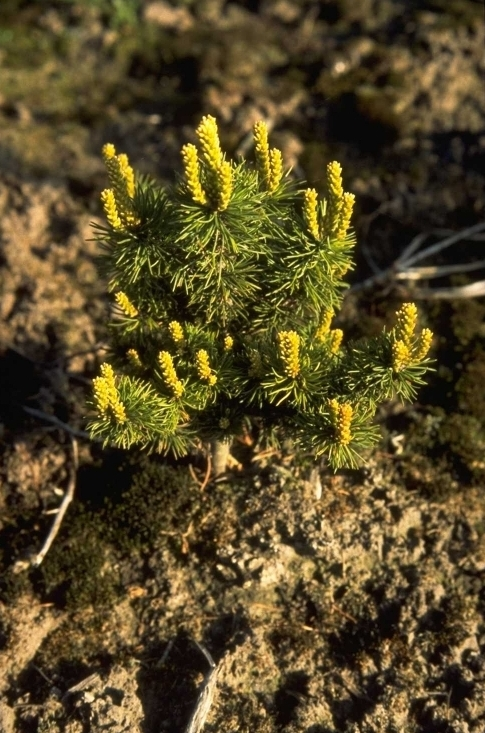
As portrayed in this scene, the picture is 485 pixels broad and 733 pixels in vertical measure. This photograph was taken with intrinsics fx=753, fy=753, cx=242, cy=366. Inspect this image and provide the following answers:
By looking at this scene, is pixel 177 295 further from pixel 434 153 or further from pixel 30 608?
pixel 434 153

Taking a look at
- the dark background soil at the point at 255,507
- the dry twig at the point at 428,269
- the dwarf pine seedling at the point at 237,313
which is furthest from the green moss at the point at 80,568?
the dry twig at the point at 428,269

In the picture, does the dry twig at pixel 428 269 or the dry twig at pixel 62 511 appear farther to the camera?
the dry twig at pixel 428 269

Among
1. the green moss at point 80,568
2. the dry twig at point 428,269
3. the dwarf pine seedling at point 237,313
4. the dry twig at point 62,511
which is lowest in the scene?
the green moss at point 80,568

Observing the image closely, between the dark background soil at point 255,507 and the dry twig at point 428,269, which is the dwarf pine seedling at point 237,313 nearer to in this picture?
the dark background soil at point 255,507

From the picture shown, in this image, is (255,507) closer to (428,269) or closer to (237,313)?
(237,313)

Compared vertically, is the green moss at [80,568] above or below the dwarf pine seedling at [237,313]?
below
